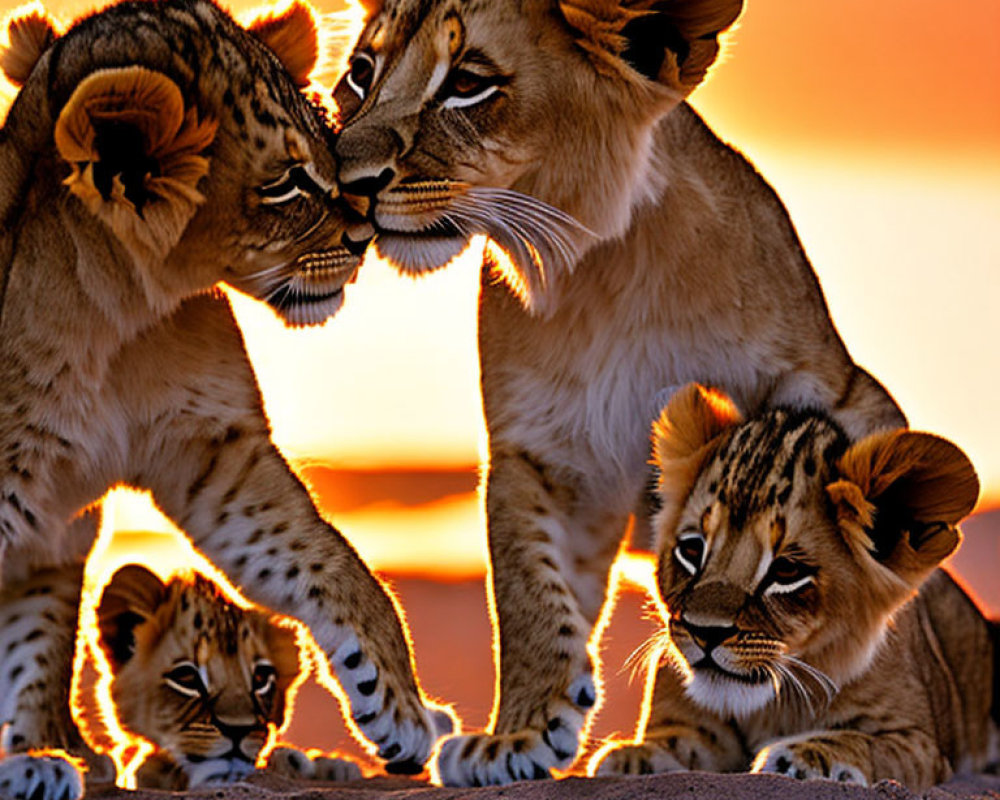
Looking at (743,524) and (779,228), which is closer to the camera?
(743,524)

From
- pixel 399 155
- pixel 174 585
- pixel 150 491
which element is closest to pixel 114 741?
pixel 174 585

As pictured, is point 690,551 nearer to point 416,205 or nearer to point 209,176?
point 416,205

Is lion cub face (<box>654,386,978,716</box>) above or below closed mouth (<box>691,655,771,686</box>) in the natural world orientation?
above

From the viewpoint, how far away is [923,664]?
191 inches

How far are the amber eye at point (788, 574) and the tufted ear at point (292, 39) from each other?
1.63 m

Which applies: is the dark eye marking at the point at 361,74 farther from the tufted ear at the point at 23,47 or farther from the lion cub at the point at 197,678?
→ the lion cub at the point at 197,678

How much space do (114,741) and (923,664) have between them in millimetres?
2049

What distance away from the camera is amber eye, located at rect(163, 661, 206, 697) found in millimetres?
4941

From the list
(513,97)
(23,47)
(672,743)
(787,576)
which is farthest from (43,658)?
(787,576)

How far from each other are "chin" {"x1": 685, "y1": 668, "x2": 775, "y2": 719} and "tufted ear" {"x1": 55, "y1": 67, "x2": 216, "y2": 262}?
142 cm

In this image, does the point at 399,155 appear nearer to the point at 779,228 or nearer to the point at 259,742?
the point at 779,228

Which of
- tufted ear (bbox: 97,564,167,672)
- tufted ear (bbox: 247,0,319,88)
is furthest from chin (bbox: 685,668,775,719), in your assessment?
tufted ear (bbox: 247,0,319,88)

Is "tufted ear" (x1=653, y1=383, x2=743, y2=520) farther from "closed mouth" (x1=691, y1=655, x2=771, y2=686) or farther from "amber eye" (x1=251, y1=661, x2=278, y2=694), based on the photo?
"amber eye" (x1=251, y1=661, x2=278, y2=694)

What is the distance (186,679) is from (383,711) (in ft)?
2.17
